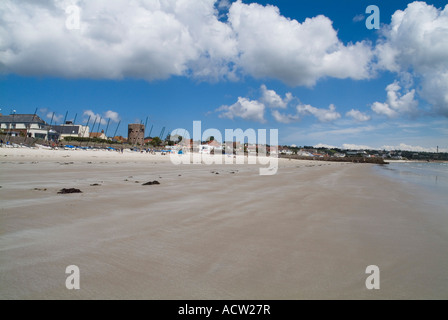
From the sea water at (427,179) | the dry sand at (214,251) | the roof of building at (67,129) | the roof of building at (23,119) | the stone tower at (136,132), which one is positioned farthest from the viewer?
the stone tower at (136,132)

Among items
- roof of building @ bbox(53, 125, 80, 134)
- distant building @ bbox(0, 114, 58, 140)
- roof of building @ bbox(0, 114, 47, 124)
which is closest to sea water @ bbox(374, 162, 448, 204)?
distant building @ bbox(0, 114, 58, 140)

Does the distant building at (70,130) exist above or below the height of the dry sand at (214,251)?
above

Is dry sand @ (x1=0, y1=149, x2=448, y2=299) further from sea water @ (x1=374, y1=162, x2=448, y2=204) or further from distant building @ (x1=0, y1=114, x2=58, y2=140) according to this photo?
distant building @ (x1=0, y1=114, x2=58, y2=140)

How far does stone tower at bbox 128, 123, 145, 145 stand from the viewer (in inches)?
4454

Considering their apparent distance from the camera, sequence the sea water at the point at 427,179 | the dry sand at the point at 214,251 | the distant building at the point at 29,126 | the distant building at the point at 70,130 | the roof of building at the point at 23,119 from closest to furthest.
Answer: the dry sand at the point at 214,251 → the sea water at the point at 427,179 → the distant building at the point at 29,126 → the roof of building at the point at 23,119 → the distant building at the point at 70,130

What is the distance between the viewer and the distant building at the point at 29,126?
73875mm

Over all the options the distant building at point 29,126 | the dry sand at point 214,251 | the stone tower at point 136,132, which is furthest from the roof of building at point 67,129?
the dry sand at point 214,251

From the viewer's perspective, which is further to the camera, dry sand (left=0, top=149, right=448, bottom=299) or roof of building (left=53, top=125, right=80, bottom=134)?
roof of building (left=53, top=125, right=80, bottom=134)

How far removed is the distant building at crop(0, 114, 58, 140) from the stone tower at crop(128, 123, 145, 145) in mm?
36918

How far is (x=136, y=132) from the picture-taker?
11756 centimetres

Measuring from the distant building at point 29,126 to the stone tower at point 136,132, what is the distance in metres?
36.9

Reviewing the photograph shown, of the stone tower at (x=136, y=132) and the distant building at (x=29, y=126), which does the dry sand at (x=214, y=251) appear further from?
the stone tower at (x=136, y=132)
